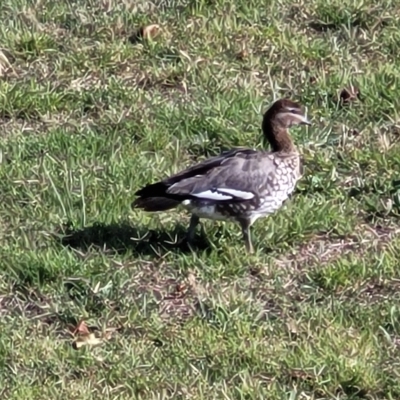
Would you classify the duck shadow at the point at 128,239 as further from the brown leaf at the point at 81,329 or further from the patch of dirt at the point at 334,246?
the brown leaf at the point at 81,329

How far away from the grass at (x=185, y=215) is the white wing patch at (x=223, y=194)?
0.92 ft

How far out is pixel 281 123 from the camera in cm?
801

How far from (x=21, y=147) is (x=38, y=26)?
5.02 ft

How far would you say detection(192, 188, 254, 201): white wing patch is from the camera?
752 centimetres

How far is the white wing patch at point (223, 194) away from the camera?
752 centimetres

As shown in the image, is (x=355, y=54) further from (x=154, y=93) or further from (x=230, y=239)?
(x=230, y=239)

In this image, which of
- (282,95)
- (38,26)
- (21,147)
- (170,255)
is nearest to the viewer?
(170,255)

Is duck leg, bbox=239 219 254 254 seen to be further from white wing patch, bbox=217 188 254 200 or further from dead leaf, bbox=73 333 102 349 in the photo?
dead leaf, bbox=73 333 102 349

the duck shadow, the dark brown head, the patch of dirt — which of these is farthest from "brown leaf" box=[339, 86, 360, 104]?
the duck shadow

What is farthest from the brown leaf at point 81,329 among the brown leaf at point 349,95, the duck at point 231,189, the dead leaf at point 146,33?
the dead leaf at point 146,33

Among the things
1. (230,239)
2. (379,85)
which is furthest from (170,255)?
(379,85)

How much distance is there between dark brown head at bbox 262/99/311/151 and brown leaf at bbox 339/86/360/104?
116 cm

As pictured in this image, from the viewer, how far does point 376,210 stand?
8.09 m

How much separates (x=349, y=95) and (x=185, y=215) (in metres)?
1.60
